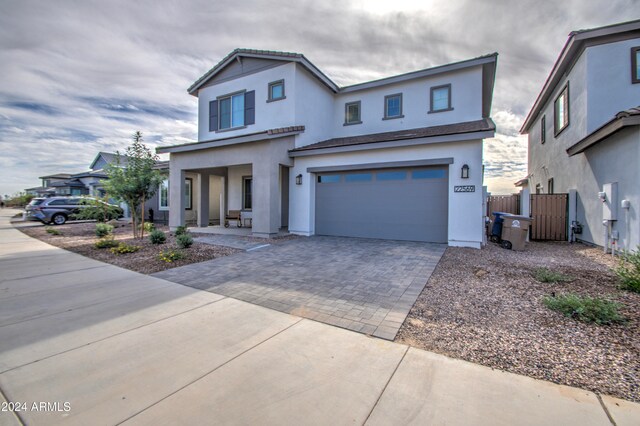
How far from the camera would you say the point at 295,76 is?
40.8 feet

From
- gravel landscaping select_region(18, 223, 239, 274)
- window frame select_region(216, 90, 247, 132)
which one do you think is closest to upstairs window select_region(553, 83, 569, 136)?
window frame select_region(216, 90, 247, 132)

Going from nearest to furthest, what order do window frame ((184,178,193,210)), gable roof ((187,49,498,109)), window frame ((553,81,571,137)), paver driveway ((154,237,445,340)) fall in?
paver driveway ((154,237,445,340))
gable roof ((187,49,498,109))
window frame ((553,81,571,137))
window frame ((184,178,193,210))

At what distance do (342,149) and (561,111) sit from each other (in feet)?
36.1

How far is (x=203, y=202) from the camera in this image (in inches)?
573

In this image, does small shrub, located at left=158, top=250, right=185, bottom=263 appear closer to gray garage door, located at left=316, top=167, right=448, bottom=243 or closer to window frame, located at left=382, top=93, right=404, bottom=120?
gray garage door, located at left=316, top=167, right=448, bottom=243

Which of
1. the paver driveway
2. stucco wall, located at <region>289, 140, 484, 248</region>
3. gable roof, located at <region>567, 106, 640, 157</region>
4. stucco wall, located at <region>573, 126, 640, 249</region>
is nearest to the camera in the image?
the paver driveway

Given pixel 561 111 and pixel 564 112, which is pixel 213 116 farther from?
pixel 561 111

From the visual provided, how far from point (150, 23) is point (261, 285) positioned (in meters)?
9.38

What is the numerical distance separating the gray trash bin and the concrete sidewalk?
8134mm

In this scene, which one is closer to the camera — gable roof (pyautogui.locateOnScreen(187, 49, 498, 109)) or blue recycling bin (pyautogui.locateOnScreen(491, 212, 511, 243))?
blue recycling bin (pyautogui.locateOnScreen(491, 212, 511, 243))

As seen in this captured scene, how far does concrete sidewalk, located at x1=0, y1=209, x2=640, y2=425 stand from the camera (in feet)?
6.75

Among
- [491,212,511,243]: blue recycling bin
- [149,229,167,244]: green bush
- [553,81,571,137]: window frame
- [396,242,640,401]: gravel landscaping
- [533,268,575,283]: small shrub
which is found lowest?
[396,242,640,401]: gravel landscaping

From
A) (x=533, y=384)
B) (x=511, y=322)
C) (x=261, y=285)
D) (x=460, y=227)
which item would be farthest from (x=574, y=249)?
(x=261, y=285)

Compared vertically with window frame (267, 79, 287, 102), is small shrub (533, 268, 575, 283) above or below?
below
